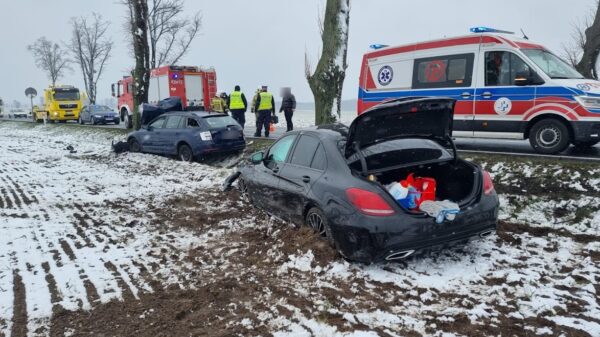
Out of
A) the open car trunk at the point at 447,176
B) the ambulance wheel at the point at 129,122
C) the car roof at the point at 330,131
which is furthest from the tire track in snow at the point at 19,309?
the ambulance wheel at the point at 129,122

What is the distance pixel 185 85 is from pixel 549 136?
56.1 feet

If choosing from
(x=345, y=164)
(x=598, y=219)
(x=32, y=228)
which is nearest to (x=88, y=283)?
(x=32, y=228)

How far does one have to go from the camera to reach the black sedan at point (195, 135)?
1177 centimetres

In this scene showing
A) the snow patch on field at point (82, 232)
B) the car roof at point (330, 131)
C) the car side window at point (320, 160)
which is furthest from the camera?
the car roof at point (330, 131)

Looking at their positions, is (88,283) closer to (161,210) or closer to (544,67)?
(161,210)

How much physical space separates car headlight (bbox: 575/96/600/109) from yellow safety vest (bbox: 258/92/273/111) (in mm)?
9331

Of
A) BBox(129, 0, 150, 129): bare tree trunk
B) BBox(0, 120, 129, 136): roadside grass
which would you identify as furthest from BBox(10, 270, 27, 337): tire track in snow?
BBox(0, 120, 129, 136): roadside grass

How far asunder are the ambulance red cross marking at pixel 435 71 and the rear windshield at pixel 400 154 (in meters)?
5.07

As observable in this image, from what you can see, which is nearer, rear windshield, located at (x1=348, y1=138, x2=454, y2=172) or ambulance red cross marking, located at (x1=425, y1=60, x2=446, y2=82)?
rear windshield, located at (x1=348, y1=138, x2=454, y2=172)

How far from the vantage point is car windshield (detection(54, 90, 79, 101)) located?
103 ft

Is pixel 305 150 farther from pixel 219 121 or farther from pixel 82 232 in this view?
pixel 219 121

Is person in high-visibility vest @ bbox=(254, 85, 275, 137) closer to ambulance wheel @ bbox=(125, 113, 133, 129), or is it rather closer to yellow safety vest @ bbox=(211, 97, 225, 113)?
yellow safety vest @ bbox=(211, 97, 225, 113)

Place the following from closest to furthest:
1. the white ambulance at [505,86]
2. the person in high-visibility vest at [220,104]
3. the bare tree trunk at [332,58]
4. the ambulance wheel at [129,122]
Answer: the white ambulance at [505,86] → the bare tree trunk at [332,58] → the person in high-visibility vest at [220,104] → the ambulance wheel at [129,122]

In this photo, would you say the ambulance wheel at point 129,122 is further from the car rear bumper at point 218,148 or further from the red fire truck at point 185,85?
the car rear bumper at point 218,148
